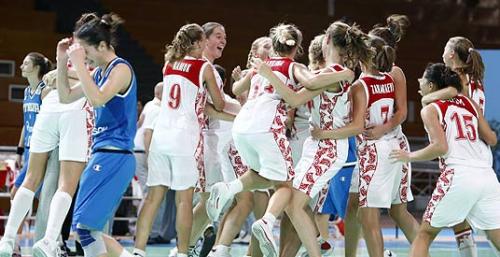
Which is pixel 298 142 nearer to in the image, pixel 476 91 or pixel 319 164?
pixel 319 164

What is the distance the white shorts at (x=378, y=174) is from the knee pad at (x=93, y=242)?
1741 millimetres

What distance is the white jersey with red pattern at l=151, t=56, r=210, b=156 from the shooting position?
21.8 feet

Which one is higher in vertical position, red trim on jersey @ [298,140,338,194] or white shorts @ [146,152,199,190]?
red trim on jersey @ [298,140,338,194]

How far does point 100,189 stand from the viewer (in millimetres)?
5480

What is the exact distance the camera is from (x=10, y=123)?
14.1m

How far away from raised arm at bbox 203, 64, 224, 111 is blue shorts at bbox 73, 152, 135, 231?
4.31 ft

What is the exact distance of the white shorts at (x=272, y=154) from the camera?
20.6ft

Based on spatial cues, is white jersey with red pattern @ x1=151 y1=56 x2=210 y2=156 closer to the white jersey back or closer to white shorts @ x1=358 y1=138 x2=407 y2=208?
the white jersey back

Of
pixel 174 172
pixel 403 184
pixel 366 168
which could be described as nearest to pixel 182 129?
pixel 174 172

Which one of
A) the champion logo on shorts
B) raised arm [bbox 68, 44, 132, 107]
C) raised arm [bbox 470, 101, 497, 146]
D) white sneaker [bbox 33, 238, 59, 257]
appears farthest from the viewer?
raised arm [bbox 470, 101, 497, 146]

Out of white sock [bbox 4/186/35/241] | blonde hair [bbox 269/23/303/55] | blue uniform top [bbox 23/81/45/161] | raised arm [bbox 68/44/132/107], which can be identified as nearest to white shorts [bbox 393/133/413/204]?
blonde hair [bbox 269/23/303/55]

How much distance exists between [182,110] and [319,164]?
3.71 feet

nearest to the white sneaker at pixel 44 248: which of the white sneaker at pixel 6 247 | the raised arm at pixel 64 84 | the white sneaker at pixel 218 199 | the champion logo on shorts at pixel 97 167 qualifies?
the champion logo on shorts at pixel 97 167

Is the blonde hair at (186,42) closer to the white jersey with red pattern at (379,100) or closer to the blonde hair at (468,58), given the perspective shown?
the white jersey with red pattern at (379,100)
